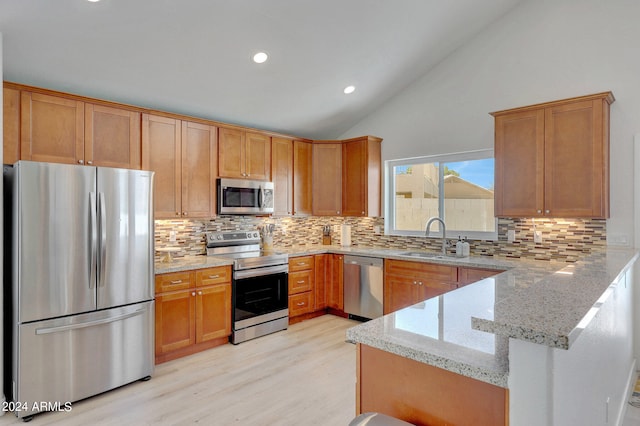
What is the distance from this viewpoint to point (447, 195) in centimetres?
461

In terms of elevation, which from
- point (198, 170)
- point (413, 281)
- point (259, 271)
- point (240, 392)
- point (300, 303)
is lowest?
point (240, 392)

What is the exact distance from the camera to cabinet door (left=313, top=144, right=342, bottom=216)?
203 inches

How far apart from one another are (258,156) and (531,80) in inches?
121

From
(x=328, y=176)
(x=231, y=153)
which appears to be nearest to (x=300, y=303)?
(x=328, y=176)

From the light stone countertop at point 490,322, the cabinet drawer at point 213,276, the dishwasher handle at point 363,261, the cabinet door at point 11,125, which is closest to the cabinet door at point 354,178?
the dishwasher handle at point 363,261

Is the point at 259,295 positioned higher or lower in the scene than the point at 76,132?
lower

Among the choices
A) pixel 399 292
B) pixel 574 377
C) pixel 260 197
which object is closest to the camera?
pixel 574 377

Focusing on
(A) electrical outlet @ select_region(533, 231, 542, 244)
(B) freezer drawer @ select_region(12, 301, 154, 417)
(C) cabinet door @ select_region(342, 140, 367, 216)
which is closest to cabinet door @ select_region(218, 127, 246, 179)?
(C) cabinet door @ select_region(342, 140, 367, 216)

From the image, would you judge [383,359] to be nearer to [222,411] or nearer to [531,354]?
[531,354]

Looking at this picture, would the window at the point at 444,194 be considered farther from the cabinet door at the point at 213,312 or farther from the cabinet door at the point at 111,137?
the cabinet door at the point at 111,137

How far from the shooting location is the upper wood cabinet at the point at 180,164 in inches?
146

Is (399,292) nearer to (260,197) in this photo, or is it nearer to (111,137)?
(260,197)

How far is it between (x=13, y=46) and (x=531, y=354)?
3731 millimetres

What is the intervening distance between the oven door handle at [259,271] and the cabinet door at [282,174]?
768 millimetres
